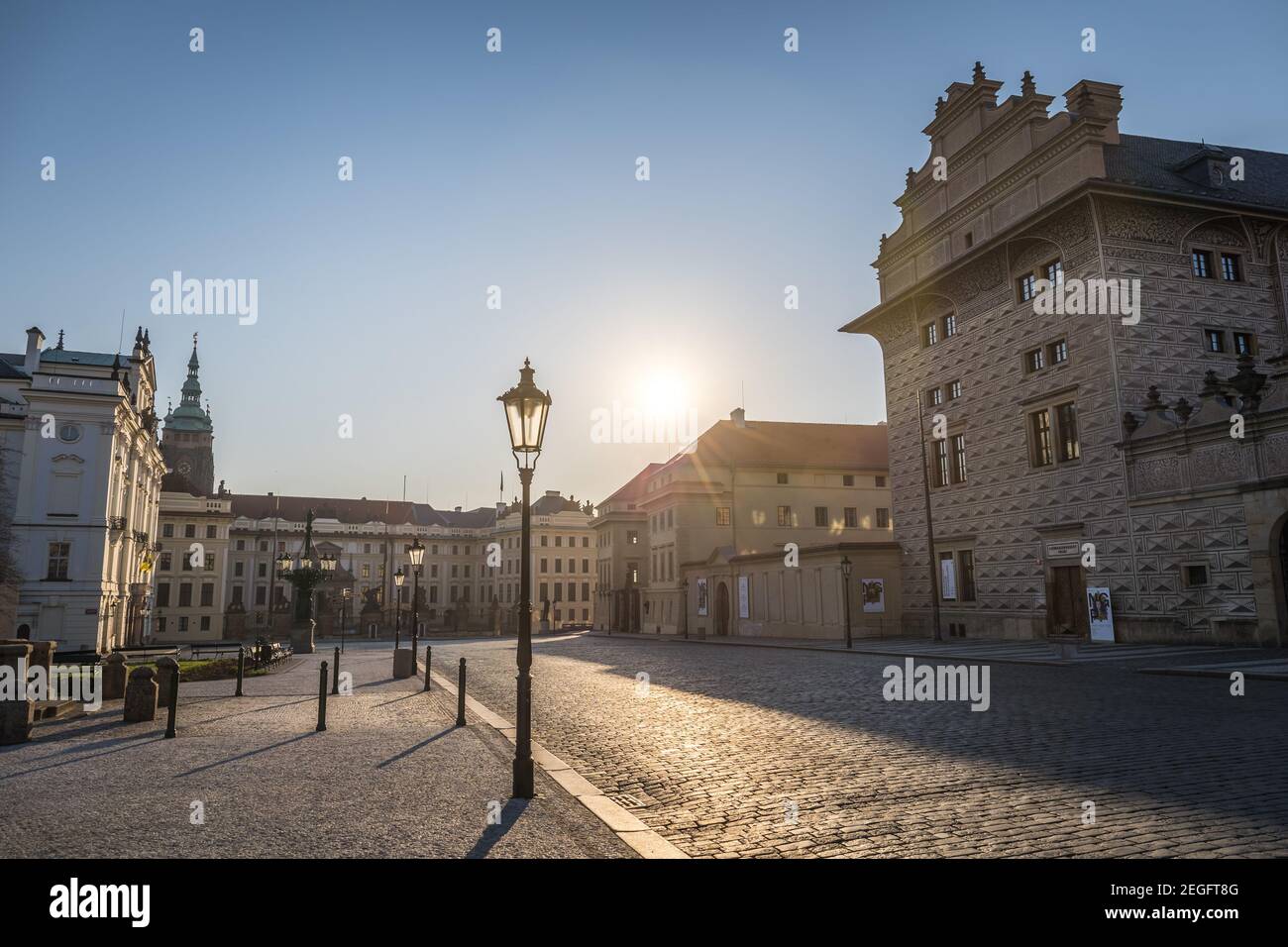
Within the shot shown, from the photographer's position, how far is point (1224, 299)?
28484mm

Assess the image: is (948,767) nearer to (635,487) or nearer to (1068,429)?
(1068,429)

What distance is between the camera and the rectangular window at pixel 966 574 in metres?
32.9

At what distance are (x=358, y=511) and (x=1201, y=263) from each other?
338 ft

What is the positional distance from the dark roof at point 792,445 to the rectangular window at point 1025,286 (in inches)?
936

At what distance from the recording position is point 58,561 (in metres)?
46.0

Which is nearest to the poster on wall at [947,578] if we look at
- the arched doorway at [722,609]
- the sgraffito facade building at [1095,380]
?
the sgraffito facade building at [1095,380]

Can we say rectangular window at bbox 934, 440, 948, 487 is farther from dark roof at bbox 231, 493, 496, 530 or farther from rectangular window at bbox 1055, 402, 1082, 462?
dark roof at bbox 231, 493, 496, 530

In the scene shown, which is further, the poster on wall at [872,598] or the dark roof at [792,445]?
the dark roof at [792,445]

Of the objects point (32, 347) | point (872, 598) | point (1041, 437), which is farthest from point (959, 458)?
point (32, 347)

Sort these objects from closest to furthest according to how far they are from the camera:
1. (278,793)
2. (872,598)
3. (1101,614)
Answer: (278,793) → (1101,614) → (872,598)

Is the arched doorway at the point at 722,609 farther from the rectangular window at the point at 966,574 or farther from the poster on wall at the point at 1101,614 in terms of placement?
the poster on wall at the point at 1101,614

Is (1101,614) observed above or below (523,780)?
above

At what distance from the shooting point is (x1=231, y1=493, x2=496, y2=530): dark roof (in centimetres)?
10500
